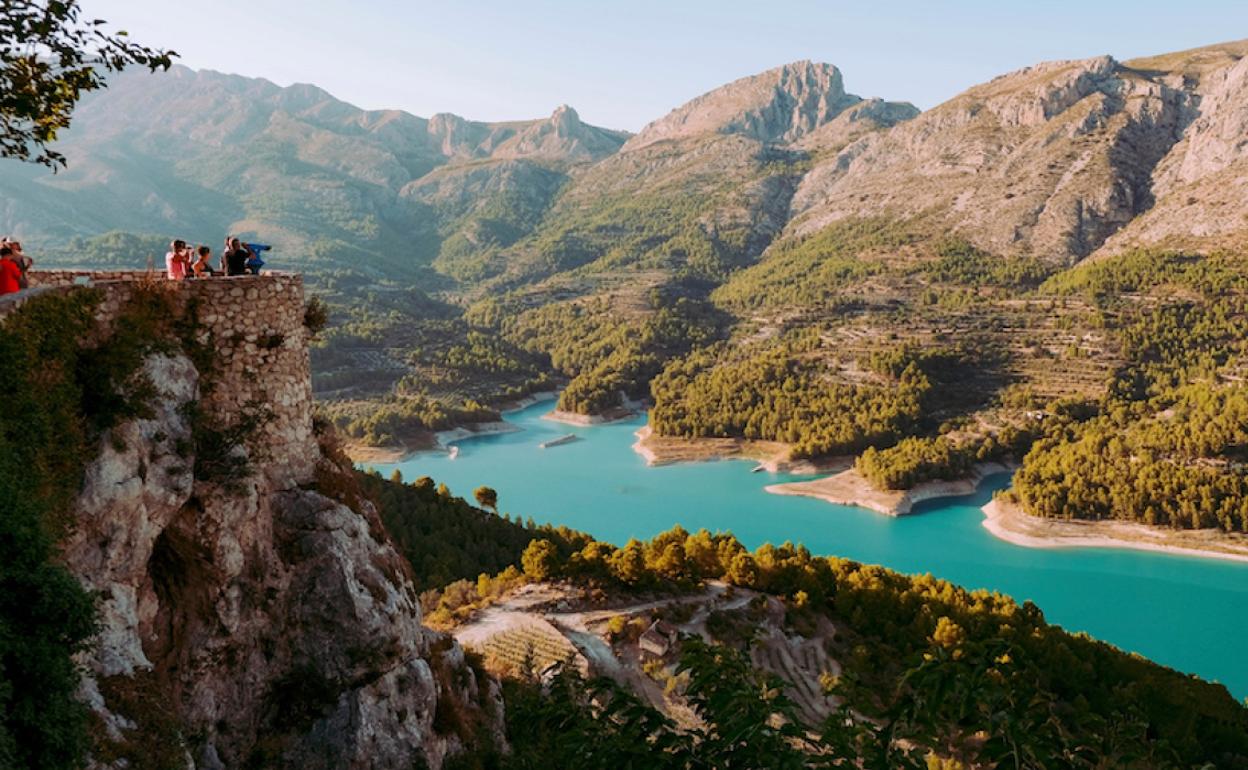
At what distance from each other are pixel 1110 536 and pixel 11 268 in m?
73.8

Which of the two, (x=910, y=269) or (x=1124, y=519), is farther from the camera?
(x=910, y=269)

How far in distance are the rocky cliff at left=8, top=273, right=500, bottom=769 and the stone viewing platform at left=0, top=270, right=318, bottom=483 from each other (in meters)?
0.03

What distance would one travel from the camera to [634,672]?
2827 centimetres

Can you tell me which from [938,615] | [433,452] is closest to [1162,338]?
[938,615]

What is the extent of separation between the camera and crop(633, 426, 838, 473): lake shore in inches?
3361

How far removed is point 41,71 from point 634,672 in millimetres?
24755

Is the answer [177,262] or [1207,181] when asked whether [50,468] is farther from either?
[1207,181]

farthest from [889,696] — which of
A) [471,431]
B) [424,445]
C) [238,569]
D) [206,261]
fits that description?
[471,431]

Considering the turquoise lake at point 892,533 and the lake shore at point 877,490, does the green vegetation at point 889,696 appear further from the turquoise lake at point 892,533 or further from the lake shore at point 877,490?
the lake shore at point 877,490

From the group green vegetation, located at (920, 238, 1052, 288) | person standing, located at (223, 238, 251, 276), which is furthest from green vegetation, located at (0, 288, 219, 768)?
green vegetation, located at (920, 238, 1052, 288)

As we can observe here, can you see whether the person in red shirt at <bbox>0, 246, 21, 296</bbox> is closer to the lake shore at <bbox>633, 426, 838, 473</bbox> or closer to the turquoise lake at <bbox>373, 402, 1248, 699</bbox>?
the turquoise lake at <bbox>373, 402, 1248, 699</bbox>

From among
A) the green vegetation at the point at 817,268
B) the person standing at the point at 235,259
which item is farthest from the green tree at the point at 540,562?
the green vegetation at the point at 817,268

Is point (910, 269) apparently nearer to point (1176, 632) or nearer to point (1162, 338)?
point (1162, 338)

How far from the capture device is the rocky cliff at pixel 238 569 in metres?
8.90
